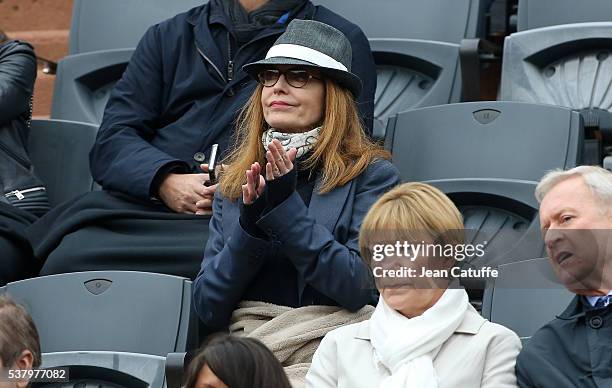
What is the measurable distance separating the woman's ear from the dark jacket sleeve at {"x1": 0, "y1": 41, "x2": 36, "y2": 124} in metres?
1.58

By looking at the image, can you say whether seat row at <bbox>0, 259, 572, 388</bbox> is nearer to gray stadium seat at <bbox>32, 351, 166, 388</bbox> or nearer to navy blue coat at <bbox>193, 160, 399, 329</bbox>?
gray stadium seat at <bbox>32, 351, 166, 388</bbox>

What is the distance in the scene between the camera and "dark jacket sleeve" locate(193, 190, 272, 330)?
298cm

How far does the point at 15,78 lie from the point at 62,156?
30 centimetres

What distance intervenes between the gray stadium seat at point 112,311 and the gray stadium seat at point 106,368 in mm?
95

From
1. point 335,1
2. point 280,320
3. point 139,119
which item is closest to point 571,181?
point 280,320

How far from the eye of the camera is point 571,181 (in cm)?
262

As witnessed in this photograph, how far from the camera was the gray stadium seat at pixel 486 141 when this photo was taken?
3609 millimetres

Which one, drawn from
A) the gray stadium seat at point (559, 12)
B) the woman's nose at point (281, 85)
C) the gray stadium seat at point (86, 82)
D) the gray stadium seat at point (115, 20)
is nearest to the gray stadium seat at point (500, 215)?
the woman's nose at point (281, 85)

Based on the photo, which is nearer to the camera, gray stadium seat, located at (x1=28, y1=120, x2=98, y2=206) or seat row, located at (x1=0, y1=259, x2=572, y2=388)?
seat row, located at (x1=0, y1=259, x2=572, y2=388)

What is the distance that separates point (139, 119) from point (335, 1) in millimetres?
1123

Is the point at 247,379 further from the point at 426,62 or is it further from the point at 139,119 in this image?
the point at 426,62

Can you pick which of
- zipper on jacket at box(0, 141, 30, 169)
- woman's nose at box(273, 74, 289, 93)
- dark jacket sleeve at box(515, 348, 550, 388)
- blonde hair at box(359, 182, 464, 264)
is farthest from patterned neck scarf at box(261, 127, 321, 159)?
zipper on jacket at box(0, 141, 30, 169)

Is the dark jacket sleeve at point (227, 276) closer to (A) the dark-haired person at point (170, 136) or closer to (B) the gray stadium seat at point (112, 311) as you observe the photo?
(B) the gray stadium seat at point (112, 311)

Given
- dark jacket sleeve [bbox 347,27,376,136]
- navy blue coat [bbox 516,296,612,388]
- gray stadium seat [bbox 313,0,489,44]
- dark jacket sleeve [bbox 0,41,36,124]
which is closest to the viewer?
navy blue coat [bbox 516,296,612,388]
